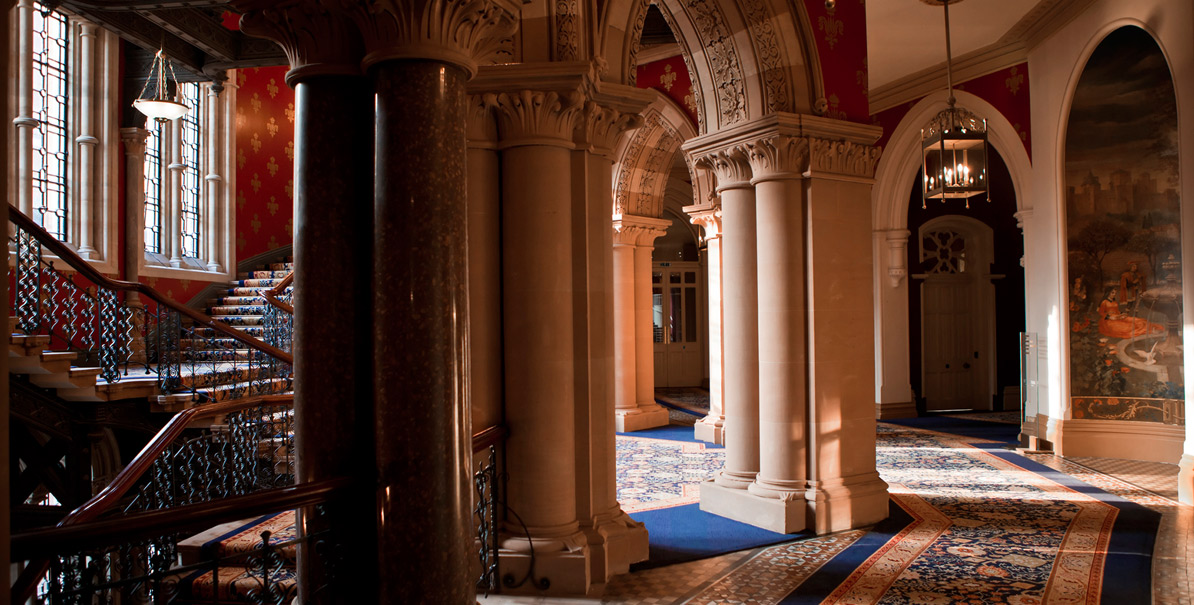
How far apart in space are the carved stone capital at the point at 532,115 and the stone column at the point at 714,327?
21.5 feet

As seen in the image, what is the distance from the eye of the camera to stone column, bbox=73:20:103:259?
1016 centimetres

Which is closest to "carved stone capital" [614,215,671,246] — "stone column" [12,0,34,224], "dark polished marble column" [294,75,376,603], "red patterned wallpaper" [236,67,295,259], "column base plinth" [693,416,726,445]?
"column base plinth" [693,416,726,445]

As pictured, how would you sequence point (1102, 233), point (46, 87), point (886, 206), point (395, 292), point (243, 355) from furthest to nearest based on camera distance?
point (886, 206), point (243, 355), point (46, 87), point (1102, 233), point (395, 292)

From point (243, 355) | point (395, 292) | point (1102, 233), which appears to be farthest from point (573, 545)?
point (243, 355)

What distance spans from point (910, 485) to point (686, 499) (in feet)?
7.21

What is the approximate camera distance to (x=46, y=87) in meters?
9.86

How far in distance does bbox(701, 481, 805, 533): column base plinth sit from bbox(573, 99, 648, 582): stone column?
4.67ft

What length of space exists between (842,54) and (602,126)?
2552mm

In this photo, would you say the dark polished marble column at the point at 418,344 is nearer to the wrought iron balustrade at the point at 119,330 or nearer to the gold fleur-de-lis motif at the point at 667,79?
the wrought iron balustrade at the point at 119,330

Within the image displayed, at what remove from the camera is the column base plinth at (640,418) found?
10844 mm

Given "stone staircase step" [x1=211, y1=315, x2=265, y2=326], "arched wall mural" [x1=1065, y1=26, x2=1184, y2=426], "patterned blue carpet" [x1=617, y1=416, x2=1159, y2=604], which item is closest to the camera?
"patterned blue carpet" [x1=617, y1=416, x2=1159, y2=604]

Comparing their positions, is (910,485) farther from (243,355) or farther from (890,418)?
(243,355)

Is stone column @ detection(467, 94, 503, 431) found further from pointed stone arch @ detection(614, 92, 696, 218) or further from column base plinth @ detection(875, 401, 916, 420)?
column base plinth @ detection(875, 401, 916, 420)

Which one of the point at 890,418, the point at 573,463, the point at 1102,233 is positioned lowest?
the point at 890,418
